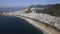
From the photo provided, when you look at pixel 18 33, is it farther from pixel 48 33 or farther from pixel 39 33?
pixel 48 33

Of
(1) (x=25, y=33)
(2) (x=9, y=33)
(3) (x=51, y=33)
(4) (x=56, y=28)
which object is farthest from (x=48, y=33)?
(2) (x=9, y=33)

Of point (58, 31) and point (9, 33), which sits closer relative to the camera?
point (58, 31)

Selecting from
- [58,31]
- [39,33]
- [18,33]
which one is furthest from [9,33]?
[58,31]

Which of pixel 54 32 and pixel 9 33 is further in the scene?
pixel 9 33

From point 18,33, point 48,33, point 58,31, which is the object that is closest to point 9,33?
point 18,33

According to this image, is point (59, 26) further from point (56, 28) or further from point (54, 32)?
point (54, 32)

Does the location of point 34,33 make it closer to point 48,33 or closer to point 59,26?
point 48,33

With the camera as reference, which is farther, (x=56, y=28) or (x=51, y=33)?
(x=56, y=28)
